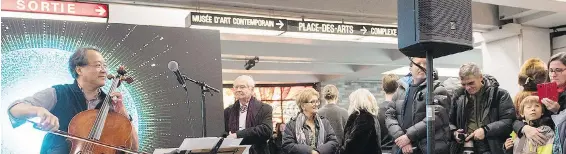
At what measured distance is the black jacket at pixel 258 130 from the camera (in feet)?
17.1

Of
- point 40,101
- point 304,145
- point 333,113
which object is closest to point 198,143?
point 40,101

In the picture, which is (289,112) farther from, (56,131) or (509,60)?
(56,131)

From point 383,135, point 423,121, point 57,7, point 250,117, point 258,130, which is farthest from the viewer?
point 57,7

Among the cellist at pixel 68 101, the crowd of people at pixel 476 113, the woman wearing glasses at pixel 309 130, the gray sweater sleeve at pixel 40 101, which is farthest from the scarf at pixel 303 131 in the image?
the gray sweater sleeve at pixel 40 101

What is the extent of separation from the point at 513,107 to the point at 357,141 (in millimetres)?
1290

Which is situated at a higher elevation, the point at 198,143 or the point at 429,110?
the point at 429,110

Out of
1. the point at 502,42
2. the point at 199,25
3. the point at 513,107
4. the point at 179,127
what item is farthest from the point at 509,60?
the point at 179,127

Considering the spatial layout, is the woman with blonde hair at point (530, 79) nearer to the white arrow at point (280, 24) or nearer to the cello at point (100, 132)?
the white arrow at point (280, 24)

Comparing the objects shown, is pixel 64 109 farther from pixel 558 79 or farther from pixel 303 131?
pixel 558 79

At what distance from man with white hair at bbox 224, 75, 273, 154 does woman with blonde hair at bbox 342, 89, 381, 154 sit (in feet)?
2.41

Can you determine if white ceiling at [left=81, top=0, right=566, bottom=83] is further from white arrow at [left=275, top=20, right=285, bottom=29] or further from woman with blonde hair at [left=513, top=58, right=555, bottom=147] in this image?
woman with blonde hair at [left=513, top=58, right=555, bottom=147]

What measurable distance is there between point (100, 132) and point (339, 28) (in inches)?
132

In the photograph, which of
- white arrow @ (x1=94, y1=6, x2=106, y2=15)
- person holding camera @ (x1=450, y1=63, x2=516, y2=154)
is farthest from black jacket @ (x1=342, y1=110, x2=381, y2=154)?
white arrow @ (x1=94, y1=6, x2=106, y2=15)

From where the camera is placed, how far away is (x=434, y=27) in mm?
2998
